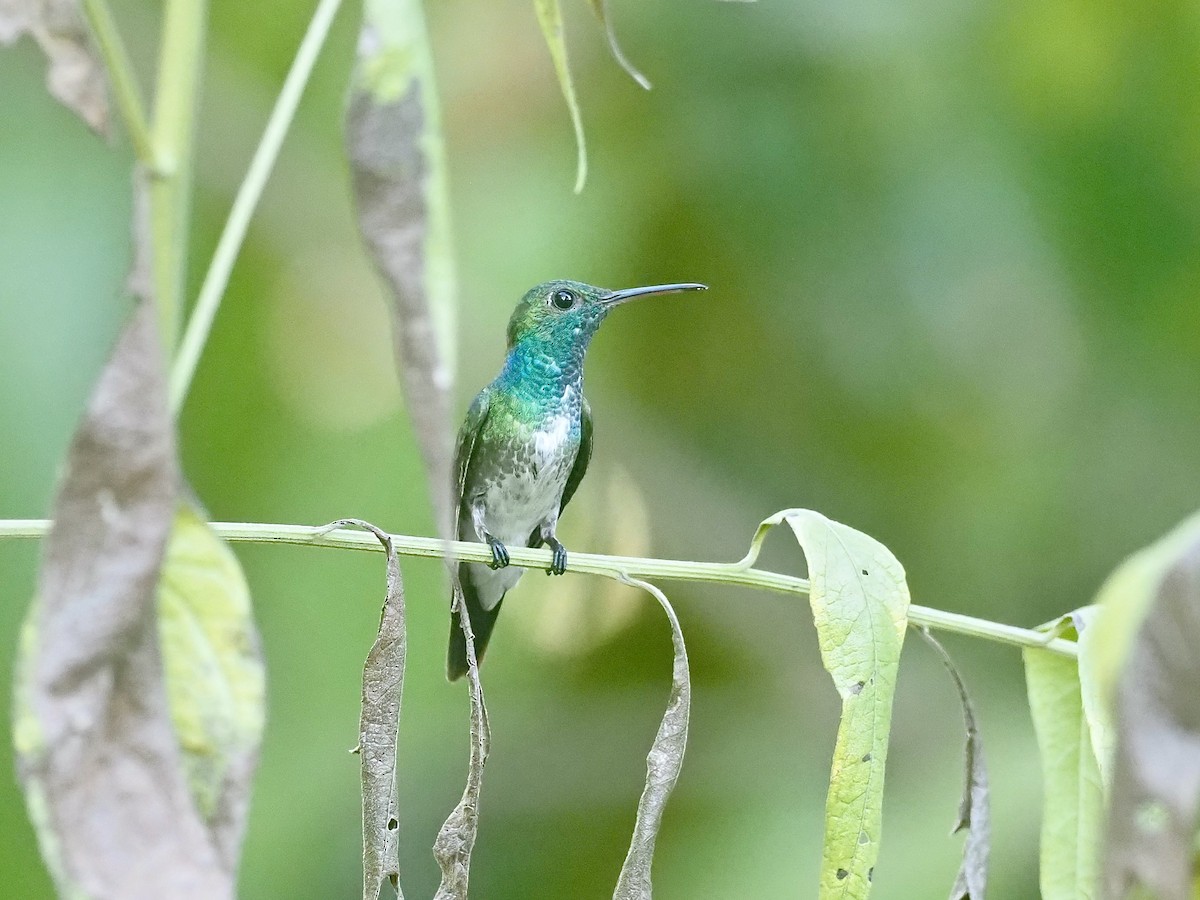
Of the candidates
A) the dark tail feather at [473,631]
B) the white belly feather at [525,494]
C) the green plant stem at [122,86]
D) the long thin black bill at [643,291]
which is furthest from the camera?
the white belly feather at [525,494]

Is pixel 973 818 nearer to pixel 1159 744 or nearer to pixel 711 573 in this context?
pixel 711 573

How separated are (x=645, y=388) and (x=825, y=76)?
978 millimetres

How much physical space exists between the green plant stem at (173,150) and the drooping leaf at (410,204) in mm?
96

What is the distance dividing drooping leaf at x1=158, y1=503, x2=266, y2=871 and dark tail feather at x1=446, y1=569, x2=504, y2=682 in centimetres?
182

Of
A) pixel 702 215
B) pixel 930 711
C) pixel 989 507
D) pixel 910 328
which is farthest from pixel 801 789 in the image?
pixel 702 215

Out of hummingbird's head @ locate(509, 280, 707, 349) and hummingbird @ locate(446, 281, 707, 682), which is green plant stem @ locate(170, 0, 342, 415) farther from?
hummingbird's head @ locate(509, 280, 707, 349)

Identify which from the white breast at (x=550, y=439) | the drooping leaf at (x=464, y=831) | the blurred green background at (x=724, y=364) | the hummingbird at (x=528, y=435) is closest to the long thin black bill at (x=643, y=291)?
the hummingbird at (x=528, y=435)

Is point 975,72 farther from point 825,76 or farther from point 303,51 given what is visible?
point 303,51

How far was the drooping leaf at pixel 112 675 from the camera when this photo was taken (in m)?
0.64

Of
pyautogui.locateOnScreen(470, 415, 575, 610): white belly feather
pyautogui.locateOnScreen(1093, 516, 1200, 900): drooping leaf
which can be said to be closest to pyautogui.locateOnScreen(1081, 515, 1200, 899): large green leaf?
pyautogui.locateOnScreen(1093, 516, 1200, 900): drooping leaf

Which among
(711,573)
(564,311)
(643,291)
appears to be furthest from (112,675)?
(564,311)

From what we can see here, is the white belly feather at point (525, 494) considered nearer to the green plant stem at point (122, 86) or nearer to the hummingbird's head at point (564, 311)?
the hummingbird's head at point (564, 311)

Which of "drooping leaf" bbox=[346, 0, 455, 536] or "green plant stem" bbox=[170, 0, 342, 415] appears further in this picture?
"green plant stem" bbox=[170, 0, 342, 415]

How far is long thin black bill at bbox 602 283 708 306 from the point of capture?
7.99 feet
